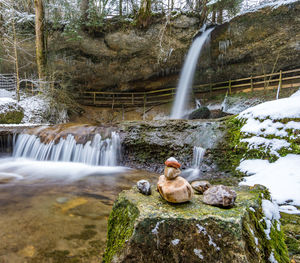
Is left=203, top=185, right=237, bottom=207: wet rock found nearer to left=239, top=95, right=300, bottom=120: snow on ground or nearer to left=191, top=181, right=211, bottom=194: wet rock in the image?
left=191, top=181, right=211, bottom=194: wet rock

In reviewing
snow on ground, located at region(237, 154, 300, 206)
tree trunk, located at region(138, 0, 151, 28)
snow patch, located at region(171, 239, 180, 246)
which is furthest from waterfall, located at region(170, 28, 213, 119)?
snow patch, located at region(171, 239, 180, 246)

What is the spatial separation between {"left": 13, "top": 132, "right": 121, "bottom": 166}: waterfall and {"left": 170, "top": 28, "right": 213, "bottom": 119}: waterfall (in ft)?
30.3

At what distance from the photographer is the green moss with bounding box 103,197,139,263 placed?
98 cm

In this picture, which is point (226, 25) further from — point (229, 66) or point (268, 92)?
point (268, 92)

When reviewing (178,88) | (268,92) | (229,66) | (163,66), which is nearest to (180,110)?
(178,88)

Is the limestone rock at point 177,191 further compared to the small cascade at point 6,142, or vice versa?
the small cascade at point 6,142

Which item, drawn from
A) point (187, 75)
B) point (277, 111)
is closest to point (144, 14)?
point (187, 75)

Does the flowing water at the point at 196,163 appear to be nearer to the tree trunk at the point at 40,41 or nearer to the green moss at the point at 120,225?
the green moss at the point at 120,225

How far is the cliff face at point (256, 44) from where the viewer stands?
32.9 feet

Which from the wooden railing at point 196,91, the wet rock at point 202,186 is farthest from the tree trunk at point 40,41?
the wet rock at point 202,186

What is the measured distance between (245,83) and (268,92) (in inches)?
77.9

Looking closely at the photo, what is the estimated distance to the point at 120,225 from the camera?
1109 mm

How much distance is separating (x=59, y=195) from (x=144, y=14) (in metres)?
11.4

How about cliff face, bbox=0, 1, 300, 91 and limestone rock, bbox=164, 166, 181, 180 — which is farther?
cliff face, bbox=0, 1, 300, 91
